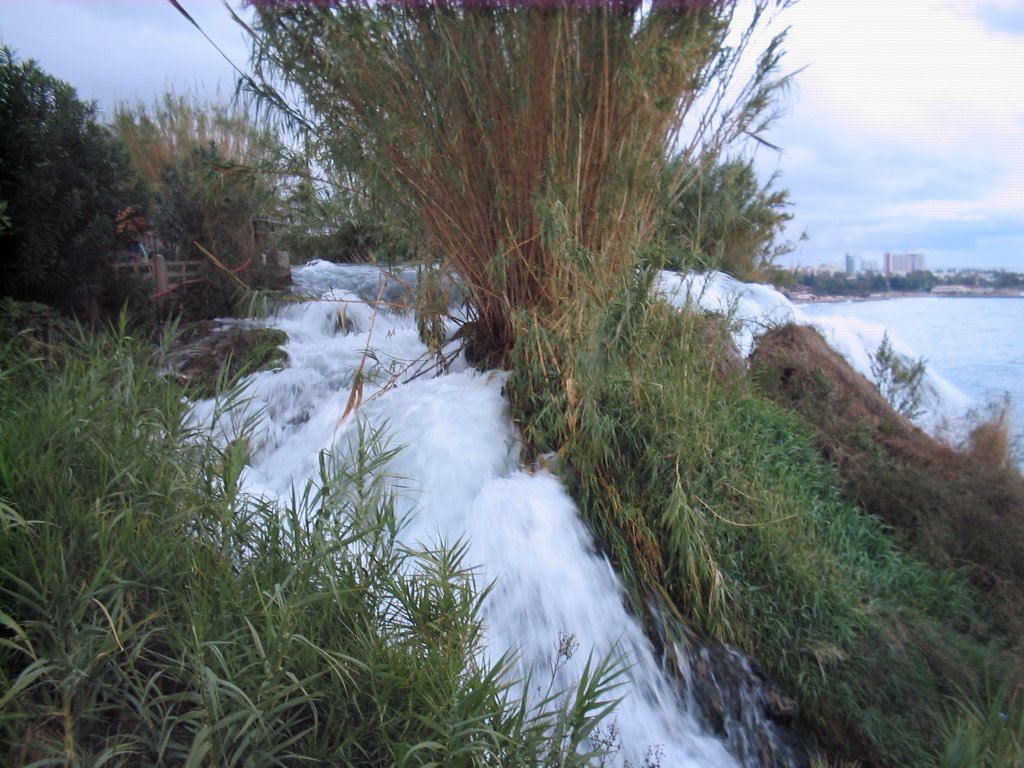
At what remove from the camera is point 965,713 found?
288cm

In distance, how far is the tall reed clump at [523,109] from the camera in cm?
402

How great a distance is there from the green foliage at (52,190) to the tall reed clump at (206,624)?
2.58 m

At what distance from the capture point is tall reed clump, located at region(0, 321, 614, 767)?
6.31 ft

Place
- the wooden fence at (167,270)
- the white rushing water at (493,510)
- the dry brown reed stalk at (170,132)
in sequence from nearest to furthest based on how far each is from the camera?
1. the white rushing water at (493,510)
2. the wooden fence at (167,270)
3. the dry brown reed stalk at (170,132)

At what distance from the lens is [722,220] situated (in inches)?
182

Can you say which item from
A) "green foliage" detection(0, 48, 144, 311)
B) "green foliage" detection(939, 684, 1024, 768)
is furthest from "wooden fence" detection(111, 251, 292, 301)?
"green foliage" detection(939, 684, 1024, 768)

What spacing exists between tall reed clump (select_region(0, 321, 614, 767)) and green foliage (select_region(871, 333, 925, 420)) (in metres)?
4.92

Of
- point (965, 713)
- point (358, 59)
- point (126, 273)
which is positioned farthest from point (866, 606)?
point (126, 273)

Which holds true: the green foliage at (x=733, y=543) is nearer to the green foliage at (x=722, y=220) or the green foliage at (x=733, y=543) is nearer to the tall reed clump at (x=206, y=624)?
the green foliage at (x=722, y=220)

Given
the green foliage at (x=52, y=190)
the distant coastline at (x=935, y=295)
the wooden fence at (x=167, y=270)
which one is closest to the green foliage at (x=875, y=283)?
the distant coastline at (x=935, y=295)

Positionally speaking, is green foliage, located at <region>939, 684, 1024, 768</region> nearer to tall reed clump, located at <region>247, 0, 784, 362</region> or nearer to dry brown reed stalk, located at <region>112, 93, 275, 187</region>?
tall reed clump, located at <region>247, 0, 784, 362</region>

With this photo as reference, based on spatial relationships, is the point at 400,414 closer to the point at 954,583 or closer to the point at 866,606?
the point at 866,606

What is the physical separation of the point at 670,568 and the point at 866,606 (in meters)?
1.00

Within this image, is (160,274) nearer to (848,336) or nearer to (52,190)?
(52,190)
